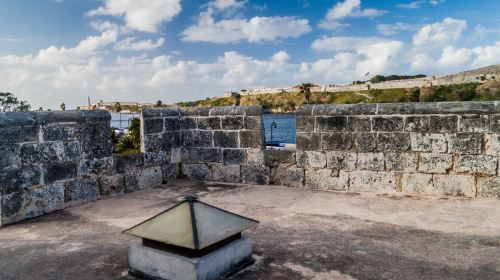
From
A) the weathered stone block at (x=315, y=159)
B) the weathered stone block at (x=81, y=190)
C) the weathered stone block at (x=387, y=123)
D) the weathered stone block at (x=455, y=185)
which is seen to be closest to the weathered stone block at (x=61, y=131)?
the weathered stone block at (x=81, y=190)

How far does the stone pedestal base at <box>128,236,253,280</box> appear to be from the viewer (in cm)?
281

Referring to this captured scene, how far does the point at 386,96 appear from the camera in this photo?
82.2 meters

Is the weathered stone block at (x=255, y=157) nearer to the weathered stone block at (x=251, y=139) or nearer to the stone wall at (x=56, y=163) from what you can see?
the weathered stone block at (x=251, y=139)

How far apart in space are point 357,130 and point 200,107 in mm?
2770

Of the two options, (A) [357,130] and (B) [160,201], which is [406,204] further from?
(B) [160,201]

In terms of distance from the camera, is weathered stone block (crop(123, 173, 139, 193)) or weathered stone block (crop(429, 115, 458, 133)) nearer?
weathered stone block (crop(429, 115, 458, 133))

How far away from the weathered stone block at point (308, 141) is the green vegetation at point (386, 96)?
56.3m

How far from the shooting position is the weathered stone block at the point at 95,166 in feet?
18.2

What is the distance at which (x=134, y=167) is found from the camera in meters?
6.28

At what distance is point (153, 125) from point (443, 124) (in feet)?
14.5

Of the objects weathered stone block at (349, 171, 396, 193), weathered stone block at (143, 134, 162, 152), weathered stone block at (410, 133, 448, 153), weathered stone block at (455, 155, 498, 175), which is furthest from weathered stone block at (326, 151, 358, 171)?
weathered stone block at (143, 134, 162, 152)

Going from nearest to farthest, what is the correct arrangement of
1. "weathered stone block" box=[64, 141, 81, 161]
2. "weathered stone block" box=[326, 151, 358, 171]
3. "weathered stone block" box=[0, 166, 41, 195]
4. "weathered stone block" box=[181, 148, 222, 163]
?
"weathered stone block" box=[0, 166, 41, 195], "weathered stone block" box=[64, 141, 81, 161], "weathered stone block" box=[326, 151, 358, 171], "weathered stone block" box=[181, 148, 222, 163]

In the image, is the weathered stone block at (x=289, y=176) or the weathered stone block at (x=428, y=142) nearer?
the weathered stone block at (x=428, y=142)

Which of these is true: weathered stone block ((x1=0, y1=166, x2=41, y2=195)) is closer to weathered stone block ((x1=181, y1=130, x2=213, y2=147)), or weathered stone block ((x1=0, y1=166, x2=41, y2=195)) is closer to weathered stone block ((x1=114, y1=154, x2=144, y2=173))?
weathered stone block ((x1=114, y1=154, x2=144, y2=173))
